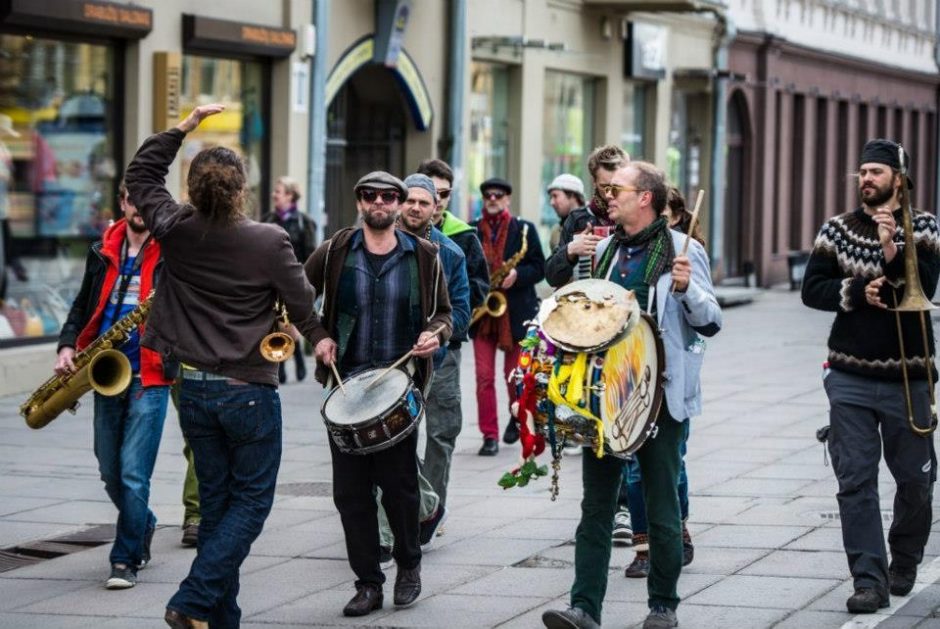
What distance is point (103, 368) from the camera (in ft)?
27.3

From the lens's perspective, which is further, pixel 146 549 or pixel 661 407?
pixel 146 549

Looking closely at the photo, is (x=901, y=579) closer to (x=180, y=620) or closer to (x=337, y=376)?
(x=337, y=376)

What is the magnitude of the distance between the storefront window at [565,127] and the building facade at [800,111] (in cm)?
560

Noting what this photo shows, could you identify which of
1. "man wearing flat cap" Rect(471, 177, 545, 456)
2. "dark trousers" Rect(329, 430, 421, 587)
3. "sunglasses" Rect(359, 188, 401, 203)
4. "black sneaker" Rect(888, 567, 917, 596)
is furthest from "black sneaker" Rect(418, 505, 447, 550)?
"man wearing flat cap" Rect(471, 177, 545, 456)

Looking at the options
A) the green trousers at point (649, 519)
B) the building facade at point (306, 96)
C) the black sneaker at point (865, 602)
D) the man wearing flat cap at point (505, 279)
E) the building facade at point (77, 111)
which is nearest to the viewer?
the green trousers at point (649, 519)

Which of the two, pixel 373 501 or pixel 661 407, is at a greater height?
pixel 661 407

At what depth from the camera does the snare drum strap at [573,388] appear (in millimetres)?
6891

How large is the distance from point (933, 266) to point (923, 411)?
0.59m

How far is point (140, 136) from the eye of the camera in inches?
679

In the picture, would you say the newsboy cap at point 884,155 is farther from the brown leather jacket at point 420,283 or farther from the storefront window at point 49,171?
the storefront window at point 49,171

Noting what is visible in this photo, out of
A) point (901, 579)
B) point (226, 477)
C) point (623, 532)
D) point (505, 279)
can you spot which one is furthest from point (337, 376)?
point (505, 279)

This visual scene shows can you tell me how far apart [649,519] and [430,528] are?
1.95 metres

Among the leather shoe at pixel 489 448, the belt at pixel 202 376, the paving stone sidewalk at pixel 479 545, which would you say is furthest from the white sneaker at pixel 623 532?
the leather shoe at pixel 489 448

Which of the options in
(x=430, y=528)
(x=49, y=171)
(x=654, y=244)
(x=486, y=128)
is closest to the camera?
(x=654, y=244)
